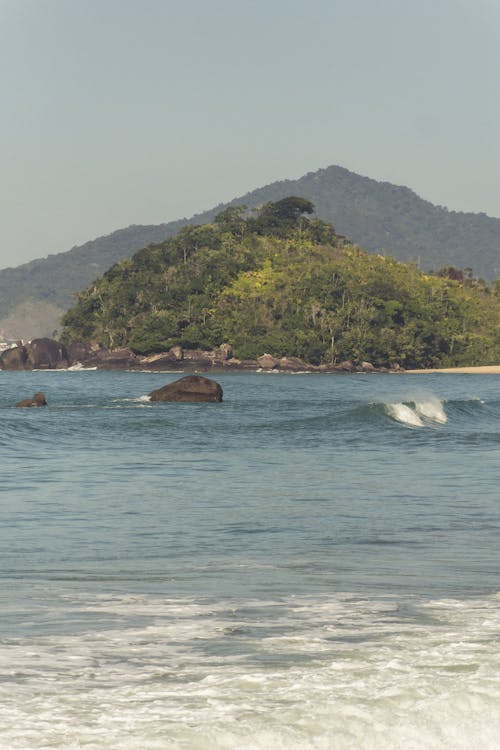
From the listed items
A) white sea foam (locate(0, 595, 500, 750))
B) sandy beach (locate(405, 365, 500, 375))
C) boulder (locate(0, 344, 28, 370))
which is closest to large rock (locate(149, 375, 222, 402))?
white sea foam (locate(0, 595, 500, 750))

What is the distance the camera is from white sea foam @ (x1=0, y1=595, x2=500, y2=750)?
5.23 m

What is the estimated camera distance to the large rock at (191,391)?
51.0 metres

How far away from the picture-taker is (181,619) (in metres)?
7.98

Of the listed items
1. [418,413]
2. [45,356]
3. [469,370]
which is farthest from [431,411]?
[45,356]

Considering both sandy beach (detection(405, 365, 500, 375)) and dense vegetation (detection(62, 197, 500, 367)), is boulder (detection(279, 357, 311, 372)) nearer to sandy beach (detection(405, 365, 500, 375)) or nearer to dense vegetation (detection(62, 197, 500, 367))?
dense vegetation (detection(62, 197, 500, 367))

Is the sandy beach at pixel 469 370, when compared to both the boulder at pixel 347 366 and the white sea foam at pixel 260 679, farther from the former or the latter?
the white sea foam at pixel 260 679

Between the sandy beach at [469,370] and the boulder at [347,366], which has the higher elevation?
the boulder at [347,366]

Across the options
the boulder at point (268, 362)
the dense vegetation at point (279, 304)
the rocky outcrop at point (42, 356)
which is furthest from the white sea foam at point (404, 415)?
the rocky outcrop at point (42, 356)

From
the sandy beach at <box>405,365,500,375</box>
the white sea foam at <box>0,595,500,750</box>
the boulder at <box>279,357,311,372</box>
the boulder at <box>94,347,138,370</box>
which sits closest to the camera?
the white sea foam at <box>0,595,500,750</box>

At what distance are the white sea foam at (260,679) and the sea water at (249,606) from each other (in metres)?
0.02

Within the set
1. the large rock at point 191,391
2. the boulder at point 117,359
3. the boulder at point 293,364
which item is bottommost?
the boulder at point 293,364

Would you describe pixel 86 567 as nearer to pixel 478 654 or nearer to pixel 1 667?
pixel 1 667

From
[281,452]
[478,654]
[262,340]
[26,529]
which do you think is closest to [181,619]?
[478,654]

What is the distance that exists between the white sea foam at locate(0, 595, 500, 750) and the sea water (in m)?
0.02
